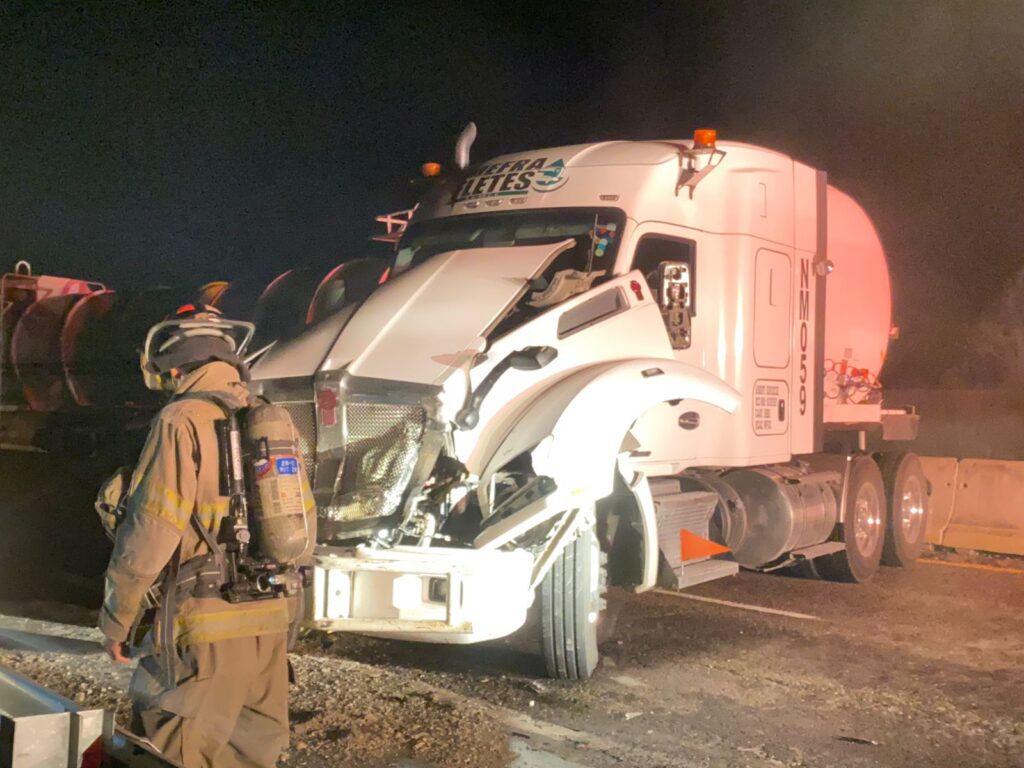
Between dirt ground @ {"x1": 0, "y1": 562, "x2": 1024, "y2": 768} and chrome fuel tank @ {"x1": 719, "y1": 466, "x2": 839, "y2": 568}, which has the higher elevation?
chrome fuel tank @ {"x1": 719, "y1": 466, "x2": 839, "y2": 568}

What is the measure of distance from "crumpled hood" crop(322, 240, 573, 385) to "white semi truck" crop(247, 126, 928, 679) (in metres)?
0.02

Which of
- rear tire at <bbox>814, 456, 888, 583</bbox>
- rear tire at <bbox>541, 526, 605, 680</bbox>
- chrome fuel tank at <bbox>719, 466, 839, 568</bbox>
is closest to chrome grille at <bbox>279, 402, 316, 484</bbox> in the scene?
rear tire at <bbox>541, 526, 605, 680</bbox>

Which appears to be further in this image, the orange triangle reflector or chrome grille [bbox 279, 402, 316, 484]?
the orange triangle reflector

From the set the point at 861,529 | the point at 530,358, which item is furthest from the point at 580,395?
the point at 861,529

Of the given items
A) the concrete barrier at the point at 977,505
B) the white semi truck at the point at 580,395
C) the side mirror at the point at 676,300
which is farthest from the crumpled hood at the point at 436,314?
Result: the concrete barrier at the point at 977,505

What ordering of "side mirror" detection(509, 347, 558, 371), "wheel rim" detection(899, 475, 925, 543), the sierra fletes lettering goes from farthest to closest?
"wheel rim" detection(899, 475, 925, 543) → the sierra fletes lettering → "side mirror" detection(509, 347, 558, 371)

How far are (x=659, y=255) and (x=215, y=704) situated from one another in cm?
434

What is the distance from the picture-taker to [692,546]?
20.8ft

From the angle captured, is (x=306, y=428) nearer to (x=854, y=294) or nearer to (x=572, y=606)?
(x=572, y=606)

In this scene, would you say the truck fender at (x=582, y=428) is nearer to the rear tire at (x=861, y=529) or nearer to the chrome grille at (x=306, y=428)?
the chrome grille at (x=306, y=428)

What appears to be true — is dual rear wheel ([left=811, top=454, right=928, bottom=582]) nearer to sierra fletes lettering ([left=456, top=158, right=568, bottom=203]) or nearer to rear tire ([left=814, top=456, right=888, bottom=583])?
rear tire ([left=814, top=456, right=888, bottom=583])

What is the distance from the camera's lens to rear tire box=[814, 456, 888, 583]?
856 cm

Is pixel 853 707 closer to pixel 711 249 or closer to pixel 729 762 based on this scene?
pixel 729 762

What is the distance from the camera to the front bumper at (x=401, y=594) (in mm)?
4625
